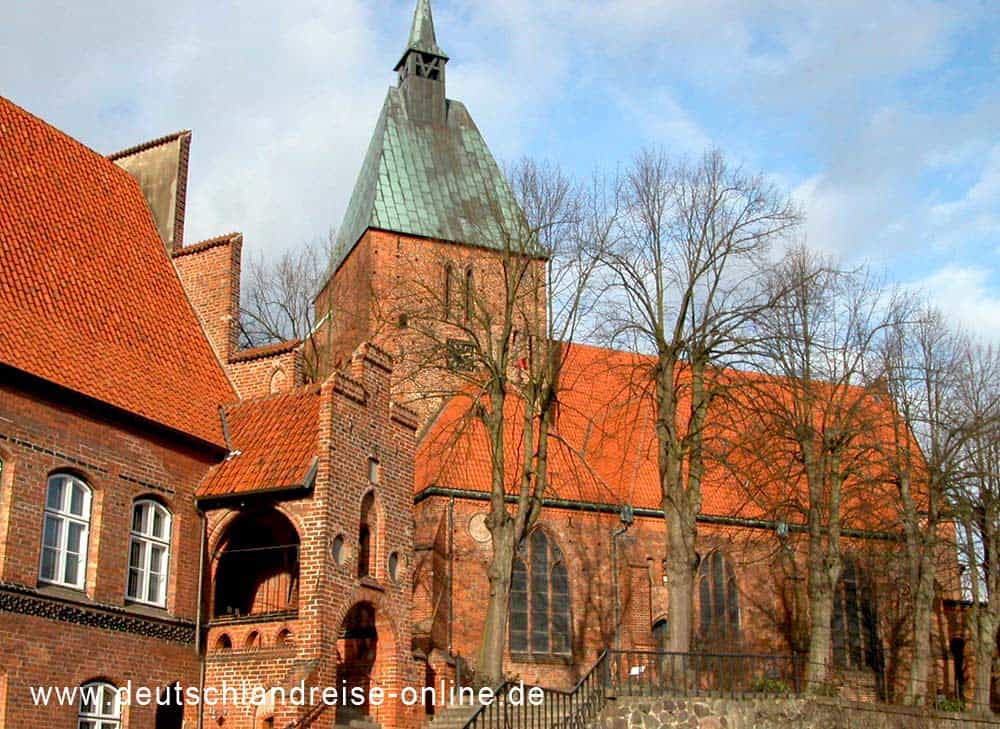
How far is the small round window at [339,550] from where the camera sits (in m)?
19.0

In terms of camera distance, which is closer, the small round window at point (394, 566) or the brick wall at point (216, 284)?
the small round window at point (394, 566)

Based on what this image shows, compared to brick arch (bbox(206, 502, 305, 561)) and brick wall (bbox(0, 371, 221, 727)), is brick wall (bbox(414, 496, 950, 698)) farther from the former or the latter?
brick wall (bbox(0, 371, 221, 727))

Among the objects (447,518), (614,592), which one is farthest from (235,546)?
(614,592)

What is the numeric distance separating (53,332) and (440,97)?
23.4 m

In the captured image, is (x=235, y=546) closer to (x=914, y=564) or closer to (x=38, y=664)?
(x=38, y=664)

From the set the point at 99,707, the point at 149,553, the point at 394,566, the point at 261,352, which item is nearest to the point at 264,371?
the point at 261,352

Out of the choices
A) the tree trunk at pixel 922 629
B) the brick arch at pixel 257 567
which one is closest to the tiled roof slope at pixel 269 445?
the brick arch at pixel 257 567

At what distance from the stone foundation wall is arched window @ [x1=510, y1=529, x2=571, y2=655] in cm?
924

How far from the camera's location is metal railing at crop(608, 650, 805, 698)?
61.5 feet

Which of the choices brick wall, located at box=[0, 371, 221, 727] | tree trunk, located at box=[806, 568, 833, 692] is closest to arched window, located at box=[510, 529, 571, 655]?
tree trunk, located at box=[806, 568, 833, 692]

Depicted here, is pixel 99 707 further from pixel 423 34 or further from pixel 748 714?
pixel 423 34

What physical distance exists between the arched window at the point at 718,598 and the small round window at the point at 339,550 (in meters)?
14.6

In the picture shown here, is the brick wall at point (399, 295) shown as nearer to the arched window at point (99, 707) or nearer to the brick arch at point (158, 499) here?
the brick arch at point (158, 499)

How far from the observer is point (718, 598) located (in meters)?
32.0
